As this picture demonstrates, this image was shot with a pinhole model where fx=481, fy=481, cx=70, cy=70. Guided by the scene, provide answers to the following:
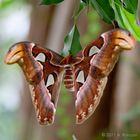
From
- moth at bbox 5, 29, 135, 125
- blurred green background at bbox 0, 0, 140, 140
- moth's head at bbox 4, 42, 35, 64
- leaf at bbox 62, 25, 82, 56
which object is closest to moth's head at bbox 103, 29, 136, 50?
moth at bbox 5, 29, 135, 125

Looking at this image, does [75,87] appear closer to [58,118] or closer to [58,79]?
[58,79]

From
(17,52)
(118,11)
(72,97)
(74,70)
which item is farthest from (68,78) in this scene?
(72,97)

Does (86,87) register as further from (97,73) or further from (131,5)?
(131,5)

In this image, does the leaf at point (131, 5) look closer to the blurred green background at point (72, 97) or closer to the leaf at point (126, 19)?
the leaf at point (126, 19)

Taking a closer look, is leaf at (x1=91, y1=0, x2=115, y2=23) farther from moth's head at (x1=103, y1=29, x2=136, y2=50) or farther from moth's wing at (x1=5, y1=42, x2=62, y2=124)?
moth's wing at (x1=5, y1=42, x2=62, y2=124)

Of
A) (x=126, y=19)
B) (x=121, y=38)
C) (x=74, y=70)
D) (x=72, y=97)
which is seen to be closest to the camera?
(x=121, y=38)

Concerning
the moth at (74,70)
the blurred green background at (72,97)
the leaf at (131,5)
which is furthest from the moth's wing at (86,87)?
the blurred green background at (72,97)

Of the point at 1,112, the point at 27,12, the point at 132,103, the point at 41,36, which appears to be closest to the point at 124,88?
the point at 132,103
